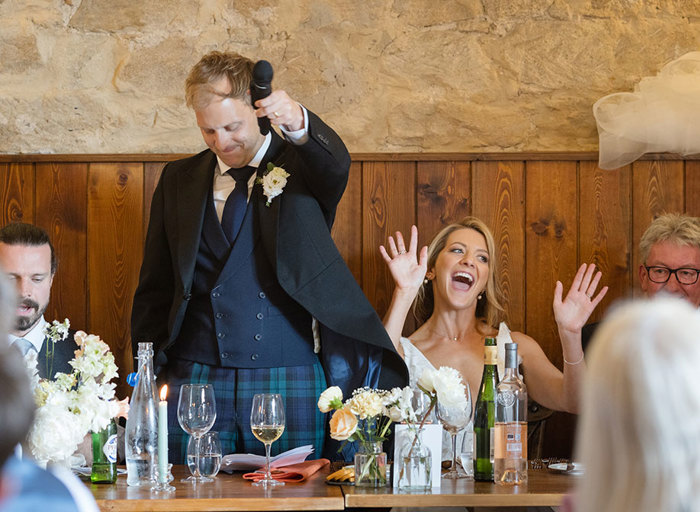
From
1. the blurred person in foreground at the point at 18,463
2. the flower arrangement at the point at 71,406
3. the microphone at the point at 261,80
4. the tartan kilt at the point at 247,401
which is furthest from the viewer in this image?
the tartan kilt at the point at 247,401

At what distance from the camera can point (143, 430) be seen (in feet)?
6.95

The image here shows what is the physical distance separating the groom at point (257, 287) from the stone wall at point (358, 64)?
70 cm

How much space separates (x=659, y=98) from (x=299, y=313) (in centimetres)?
152

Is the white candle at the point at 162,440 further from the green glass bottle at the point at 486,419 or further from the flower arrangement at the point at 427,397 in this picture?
the green glass bottle at the point at 486,419

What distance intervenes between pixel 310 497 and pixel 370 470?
18cm

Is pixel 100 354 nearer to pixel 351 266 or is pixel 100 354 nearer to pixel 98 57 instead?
pixel 351 266

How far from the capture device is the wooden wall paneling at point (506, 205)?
11.0 feet

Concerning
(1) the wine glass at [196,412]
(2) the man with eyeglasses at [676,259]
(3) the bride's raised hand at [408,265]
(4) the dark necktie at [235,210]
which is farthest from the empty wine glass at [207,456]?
(2) the man with eyeglasses at [676,259]

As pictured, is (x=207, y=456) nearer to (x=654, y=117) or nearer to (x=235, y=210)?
(x=235, y=210)

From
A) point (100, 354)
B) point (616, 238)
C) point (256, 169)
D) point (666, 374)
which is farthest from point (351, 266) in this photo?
point (666, 374)

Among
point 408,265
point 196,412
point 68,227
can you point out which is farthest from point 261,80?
point 68,227

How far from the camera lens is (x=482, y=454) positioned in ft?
7.12

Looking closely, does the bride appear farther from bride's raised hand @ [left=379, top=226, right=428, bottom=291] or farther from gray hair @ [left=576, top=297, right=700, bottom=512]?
gray hair @ [left=576, top=297, right=700, bottom=512]

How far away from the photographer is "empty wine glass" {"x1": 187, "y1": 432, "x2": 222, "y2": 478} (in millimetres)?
2143
